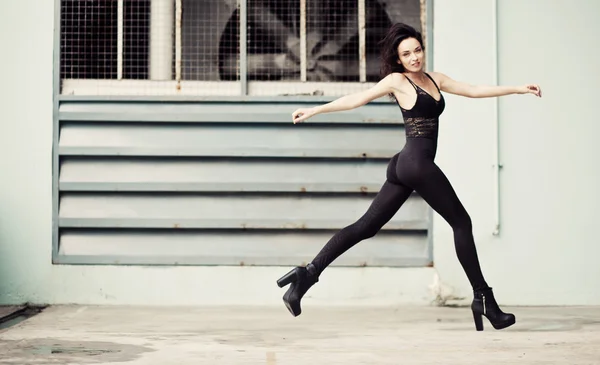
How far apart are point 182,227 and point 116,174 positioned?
0.84m

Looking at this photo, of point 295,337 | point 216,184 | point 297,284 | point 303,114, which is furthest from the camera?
point 216,184

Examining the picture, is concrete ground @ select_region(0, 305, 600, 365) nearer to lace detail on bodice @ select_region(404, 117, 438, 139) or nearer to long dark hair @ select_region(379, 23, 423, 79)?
lace detail on bodice @ select_region(404, 117, 438, 139)

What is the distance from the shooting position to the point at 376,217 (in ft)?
21.6

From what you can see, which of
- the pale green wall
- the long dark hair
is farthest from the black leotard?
the pale green wall

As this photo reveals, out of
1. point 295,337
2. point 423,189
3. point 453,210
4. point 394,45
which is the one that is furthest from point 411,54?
point 295,337

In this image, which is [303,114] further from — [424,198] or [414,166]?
[424,198]

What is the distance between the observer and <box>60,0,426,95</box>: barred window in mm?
9797

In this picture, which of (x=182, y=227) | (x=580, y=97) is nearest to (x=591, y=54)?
(x=580, y=97)

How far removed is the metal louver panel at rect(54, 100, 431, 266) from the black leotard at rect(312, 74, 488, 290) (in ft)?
9.83

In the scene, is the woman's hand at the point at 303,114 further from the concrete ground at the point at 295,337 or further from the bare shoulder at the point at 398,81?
the concrete ground at the point at 295,337

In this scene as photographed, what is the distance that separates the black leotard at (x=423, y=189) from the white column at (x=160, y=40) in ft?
12.6

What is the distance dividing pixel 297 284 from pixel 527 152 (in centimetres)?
393

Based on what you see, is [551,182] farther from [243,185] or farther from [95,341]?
[95,341]

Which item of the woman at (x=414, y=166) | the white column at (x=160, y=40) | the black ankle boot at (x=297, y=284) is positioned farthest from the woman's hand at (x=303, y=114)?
the white column at (x=160, y=40)
